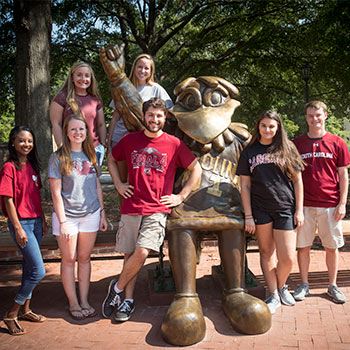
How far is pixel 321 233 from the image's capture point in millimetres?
3584

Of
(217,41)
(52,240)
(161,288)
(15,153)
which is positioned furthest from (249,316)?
(217,41)

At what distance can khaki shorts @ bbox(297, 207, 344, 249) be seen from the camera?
353 centimetres

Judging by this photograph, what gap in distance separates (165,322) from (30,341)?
1.10m

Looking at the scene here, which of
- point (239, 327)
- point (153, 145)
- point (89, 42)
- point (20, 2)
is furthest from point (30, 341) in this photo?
point (89, 42)

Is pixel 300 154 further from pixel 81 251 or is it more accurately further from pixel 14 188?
pixel 14 188

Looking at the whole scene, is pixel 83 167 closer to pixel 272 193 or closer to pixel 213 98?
pixel 213 98

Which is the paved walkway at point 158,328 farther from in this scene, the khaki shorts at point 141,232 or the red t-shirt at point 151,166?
the red t-shirt at point 151,166

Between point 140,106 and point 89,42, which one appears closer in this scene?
point 140,106

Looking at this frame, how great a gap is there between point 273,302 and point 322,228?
0.82 metres

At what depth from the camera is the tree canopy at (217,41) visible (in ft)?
35.4

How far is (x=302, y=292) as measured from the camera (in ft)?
12.1

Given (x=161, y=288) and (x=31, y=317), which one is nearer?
(x=31, y=317)

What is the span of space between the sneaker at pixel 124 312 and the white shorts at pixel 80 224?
706mm

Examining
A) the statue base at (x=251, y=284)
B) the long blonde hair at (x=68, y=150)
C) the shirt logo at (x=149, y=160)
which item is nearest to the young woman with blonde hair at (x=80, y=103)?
the long blonde hair at (x=68, y=150)
